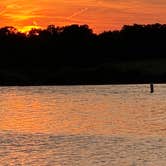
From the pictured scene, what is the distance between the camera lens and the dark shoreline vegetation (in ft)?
592

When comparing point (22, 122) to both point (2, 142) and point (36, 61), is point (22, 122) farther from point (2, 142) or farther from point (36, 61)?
point (36, 61)

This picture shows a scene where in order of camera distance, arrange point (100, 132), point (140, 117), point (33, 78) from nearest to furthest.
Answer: point (100, 132) < point (140, 117) < point (33, 78)

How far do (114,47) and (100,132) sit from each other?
140 meters

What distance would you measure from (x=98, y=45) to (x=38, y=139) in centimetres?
14973

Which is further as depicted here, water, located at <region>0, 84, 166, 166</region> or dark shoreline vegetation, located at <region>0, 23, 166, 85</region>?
dark shoreline vegetation, located at <region>0, 23, 166, 85</region>

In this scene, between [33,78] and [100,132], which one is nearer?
[100,132]

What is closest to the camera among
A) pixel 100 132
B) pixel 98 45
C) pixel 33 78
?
pixel 100 132

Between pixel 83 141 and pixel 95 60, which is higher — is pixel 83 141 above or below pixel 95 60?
below

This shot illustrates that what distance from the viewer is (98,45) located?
631 ft

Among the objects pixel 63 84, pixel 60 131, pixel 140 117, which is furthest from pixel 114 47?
pixel 60 131

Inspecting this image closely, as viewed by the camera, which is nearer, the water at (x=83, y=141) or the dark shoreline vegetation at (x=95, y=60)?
the water at (x=83, y=141)

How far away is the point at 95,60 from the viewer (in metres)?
191

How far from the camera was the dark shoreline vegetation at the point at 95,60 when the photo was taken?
7101 inches

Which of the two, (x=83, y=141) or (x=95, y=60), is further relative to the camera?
(x=95, y=60)
